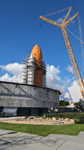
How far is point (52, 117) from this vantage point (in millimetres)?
29375

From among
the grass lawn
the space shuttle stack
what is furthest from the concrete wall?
the space shuttle stack

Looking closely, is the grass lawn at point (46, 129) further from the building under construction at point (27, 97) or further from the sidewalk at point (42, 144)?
the building under construction at point (27, 97)

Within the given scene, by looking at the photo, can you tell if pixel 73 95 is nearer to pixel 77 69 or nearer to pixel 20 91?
pixel 77 69

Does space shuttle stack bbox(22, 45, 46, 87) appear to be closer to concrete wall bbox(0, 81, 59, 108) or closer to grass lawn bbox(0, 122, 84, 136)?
concrete wall bbox(0, 81, 59, 108)

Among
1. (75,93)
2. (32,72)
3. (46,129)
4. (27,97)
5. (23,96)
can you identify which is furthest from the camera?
(75,93)

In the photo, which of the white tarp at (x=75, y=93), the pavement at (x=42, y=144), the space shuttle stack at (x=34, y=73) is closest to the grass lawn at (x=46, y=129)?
the pavement at (x=42, y=144)

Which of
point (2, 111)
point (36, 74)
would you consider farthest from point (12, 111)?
point (36, 74)

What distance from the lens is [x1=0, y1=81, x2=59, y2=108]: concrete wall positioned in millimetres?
44062

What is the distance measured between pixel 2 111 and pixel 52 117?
2066 cm

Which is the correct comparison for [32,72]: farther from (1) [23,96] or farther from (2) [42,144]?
(2) [42,144]

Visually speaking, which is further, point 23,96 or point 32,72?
point 32,72

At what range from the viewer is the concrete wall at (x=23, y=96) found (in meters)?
44.1

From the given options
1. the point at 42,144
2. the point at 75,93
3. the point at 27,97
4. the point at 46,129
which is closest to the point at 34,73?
the point at 27,97

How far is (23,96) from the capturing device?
47344mm
